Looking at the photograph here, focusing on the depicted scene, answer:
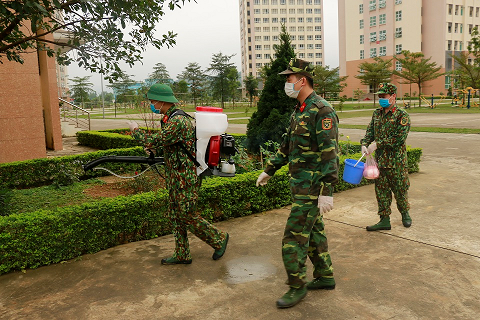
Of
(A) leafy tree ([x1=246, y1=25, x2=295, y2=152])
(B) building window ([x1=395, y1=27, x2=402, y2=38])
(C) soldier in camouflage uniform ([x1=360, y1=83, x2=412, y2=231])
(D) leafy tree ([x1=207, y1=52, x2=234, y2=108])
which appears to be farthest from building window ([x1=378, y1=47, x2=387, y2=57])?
(C) soldier in camouflage uniform ([x1=360, y1=83, x2=412, y2=231])

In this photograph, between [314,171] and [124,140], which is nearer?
[314,171]

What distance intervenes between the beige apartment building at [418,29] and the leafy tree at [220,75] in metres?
20.9

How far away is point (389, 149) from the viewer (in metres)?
5.01

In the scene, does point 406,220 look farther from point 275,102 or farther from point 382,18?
point 382,18

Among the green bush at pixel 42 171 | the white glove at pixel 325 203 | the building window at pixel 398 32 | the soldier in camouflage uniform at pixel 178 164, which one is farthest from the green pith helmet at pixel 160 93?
the building window at pixel 398 32

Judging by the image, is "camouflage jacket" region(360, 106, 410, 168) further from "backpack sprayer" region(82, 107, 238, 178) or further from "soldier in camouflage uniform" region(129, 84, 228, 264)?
"soldier in camouflage uniform" region(129, 84, 228, 264)

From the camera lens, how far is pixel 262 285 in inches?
146

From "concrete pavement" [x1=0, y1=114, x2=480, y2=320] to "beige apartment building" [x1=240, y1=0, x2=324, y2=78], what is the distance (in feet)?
297

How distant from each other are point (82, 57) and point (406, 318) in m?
4.76

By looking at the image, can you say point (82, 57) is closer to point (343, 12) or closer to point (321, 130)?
point (321, 130)

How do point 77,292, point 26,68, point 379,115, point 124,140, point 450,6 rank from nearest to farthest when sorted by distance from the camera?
point 77,292 → point 379,115 → point 26,68 → point 124,140 → point 450,6

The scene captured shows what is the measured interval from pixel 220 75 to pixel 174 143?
50842 mm

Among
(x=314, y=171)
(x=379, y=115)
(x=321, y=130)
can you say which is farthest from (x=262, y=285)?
(x=379, y=115)

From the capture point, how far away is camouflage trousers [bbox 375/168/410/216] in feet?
16.4
